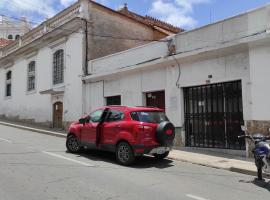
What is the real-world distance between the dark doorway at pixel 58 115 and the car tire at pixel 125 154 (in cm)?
1244

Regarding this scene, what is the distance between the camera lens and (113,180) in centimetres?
756

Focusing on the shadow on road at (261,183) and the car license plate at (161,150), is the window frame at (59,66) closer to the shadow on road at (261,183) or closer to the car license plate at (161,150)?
the car license plate at (161,150)

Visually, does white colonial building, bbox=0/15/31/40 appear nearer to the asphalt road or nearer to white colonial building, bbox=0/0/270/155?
white colonial building, bbox=0/0/270/155

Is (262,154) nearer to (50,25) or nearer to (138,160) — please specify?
(138,160)

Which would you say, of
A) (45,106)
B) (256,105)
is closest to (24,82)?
(45,106)

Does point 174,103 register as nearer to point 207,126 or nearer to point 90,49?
point 207,126

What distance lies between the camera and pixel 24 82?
88.1ft

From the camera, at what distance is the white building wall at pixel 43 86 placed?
65.6 ft

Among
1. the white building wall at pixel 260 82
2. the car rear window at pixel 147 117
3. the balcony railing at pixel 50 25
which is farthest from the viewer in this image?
the balcony railing at pixel 50 25

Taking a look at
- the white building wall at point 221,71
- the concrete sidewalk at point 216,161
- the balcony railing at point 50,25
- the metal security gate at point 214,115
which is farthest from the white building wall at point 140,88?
the balcony railing at point 50,25

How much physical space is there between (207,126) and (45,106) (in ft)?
46.0

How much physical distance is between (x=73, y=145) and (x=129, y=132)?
119 inches

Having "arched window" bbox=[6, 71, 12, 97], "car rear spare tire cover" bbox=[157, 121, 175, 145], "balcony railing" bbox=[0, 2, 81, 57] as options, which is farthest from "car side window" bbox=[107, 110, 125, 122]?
"arched window" bbox=[6, 71, 12, 97]

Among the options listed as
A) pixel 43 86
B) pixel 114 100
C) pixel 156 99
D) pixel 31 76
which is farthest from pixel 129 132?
pixel 31 76
